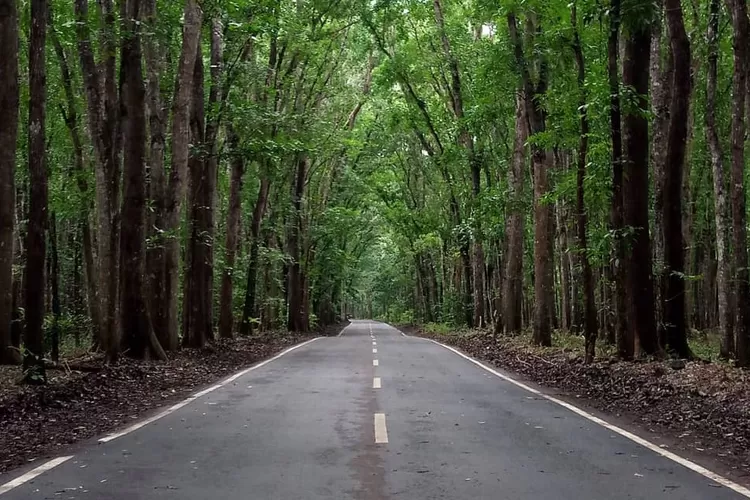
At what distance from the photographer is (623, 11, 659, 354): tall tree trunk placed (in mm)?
15391

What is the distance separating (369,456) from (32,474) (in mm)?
3299

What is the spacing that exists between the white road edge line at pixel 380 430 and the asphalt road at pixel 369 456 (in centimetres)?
1

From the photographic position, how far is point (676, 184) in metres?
15.0

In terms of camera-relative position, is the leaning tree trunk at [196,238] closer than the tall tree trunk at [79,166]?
No

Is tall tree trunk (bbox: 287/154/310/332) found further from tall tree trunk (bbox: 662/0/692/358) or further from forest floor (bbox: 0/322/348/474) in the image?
tall tree trunk (bbox: 662/0/692/358)

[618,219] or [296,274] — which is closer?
[618,219]

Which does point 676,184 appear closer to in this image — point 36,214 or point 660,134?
point 660,134

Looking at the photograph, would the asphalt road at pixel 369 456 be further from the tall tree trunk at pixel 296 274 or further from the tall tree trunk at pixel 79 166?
the tall tree trunk at pixel 296 274

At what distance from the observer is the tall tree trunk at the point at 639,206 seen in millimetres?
15391

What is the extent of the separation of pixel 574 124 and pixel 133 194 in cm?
1018

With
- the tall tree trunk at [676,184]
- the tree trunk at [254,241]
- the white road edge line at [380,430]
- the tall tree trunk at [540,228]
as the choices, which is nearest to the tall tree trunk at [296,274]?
the tree trunk at [254,241]

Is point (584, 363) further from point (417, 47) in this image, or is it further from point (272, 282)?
point (272, 282)

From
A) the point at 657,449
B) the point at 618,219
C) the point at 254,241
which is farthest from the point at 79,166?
the point at 657,449

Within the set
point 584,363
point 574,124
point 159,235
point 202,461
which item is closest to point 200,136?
point 159,235
